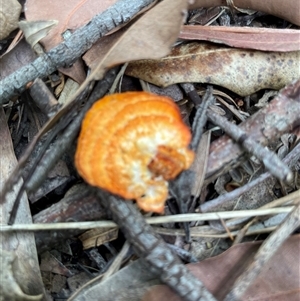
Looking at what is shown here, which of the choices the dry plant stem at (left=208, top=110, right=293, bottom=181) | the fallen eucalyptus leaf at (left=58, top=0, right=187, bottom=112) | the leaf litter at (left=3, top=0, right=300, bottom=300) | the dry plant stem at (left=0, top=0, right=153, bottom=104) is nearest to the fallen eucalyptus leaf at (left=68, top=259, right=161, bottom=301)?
the leaf litter at (left=3, top=0, right=300, bottom=300)

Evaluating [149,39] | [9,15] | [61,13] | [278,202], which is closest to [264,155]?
[278,202]

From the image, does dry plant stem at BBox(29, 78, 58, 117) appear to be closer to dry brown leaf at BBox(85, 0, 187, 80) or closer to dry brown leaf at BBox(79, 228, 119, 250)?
dry brown leaf at BBox(85, 0, 187, 80)

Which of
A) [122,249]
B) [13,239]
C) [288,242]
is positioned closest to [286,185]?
[288,242]

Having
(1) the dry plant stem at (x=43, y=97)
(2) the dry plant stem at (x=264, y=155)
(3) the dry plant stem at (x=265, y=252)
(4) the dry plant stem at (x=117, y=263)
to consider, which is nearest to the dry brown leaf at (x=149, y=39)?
(1) the dry plant stem at (x=43, y=97)

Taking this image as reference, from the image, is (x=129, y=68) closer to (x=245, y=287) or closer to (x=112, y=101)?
(x=112, y=101)

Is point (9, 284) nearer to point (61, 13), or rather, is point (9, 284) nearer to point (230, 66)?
point (61, 13)
